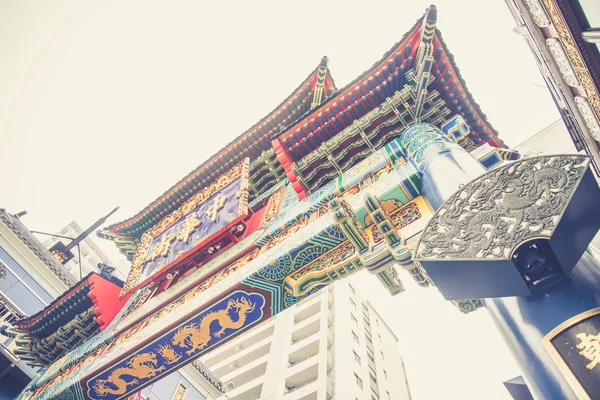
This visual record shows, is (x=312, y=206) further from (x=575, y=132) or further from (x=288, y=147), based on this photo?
(x=575, y=132)

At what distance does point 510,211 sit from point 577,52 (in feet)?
11.9

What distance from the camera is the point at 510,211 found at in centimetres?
249

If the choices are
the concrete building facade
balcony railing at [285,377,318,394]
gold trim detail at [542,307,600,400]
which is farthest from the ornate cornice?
gold trim detail at [542,307,600,400]

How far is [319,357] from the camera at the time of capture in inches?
830

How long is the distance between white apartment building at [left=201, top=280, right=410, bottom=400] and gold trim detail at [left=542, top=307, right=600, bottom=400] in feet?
60.4

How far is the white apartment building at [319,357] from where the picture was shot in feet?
65.3

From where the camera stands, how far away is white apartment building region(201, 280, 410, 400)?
19.9 m

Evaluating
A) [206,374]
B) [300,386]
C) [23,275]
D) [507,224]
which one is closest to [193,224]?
[507,224]

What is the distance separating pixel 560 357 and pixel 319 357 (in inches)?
824

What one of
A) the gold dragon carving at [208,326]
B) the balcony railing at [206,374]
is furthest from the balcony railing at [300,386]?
the gold dragon carving at [208,326]

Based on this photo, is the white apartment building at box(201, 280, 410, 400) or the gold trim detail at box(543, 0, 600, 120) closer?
the gold trim detail at box(543, 0, 600, 120)

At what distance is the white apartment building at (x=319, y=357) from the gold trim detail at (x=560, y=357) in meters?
18.4

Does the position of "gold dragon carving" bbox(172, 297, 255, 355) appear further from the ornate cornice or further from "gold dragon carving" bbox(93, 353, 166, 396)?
the ornate cornice

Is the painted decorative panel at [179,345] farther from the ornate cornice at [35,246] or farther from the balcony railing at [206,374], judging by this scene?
the ornate cornice at [35,246]
